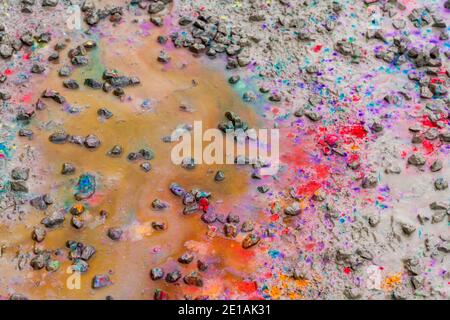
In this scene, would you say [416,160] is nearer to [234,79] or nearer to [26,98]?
[234,79]

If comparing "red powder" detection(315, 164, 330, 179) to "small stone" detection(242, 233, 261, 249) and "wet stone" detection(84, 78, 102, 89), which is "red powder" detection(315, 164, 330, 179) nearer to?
"small stone" detection(242, 233, 261, 249)

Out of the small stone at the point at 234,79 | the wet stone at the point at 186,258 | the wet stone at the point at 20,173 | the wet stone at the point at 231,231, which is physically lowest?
the wet stone at the point at 186,258

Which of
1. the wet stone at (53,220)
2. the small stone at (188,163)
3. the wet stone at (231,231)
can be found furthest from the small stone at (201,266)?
the wet stone at (53,220)

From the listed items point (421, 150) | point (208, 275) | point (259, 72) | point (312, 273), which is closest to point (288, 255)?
point (312, 273)

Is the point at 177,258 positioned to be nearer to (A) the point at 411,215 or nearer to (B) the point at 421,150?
(A) the point at 411,215

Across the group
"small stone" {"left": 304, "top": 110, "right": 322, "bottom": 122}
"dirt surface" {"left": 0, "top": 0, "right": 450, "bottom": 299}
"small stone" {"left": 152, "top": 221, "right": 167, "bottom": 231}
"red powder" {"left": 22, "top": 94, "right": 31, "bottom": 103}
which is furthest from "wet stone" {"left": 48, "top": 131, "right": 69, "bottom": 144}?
"small stone" {"left": 304, "top": 110, "right": 322, "bottom": 122}

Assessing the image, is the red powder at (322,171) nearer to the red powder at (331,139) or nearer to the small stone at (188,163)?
the red powder at (331,139)
